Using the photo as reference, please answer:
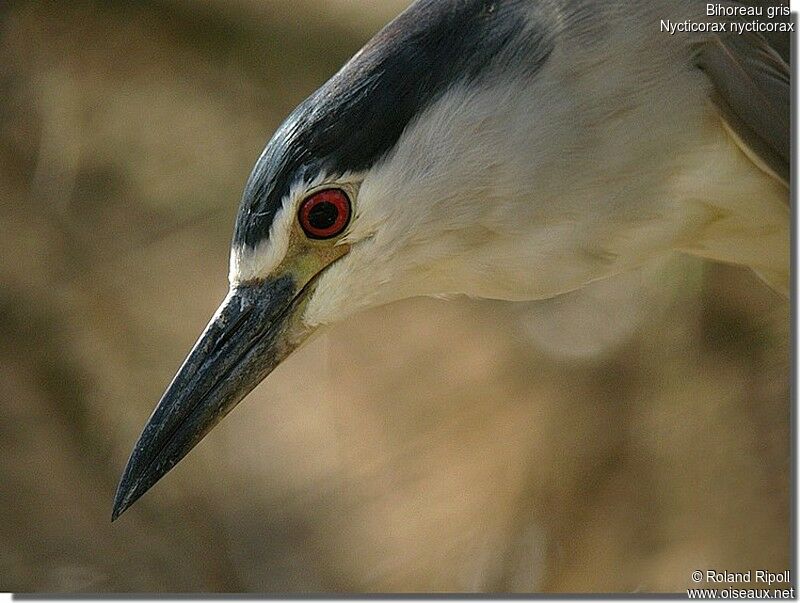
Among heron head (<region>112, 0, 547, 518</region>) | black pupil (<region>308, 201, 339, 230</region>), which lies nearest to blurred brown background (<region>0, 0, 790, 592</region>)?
heron head (<region>112, 0, 547, 518</region>)

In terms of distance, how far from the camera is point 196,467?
2.18m

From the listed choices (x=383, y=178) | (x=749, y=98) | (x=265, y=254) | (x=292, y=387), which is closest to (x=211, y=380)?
(x=265, y=254)

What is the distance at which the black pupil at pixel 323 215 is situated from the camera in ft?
3.72

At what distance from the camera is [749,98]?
1.20 meters

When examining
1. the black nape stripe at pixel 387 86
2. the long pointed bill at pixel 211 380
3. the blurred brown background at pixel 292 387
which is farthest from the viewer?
the blurred brown background at pixel 292 387

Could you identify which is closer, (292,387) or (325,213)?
(325,213)

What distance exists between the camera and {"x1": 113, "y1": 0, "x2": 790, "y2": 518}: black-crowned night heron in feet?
3.73

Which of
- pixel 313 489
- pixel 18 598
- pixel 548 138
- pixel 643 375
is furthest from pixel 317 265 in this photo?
pixel 313 489

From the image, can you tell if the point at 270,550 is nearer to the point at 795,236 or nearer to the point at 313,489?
the point at 313,489

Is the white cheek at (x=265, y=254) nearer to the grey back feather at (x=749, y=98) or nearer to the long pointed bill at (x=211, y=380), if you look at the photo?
the long pointed bill at (x=211, y=380)

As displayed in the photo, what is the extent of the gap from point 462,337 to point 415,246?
3.66 ft

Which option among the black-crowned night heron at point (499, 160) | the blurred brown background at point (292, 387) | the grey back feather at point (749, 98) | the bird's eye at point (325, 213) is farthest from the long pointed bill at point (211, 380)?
the grey back feather at point (749, 98)

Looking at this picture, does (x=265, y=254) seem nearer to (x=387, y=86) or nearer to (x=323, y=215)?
(x=323, y=215)

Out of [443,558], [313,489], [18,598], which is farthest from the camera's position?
[313,489]
